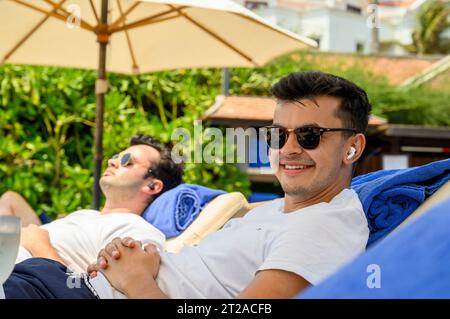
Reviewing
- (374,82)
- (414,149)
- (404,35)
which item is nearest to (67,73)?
(414,149)

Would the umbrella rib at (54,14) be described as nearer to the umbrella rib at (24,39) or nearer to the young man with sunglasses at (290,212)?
the umbrella rib at (24,39)

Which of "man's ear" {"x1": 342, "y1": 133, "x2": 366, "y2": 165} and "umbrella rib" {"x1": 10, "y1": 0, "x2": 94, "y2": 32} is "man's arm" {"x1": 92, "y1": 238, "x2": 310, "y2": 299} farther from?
"umbrella rib" {"x1": 10, "y1": 0, "x2": 94, "y2": 32}

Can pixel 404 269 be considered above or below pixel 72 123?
above

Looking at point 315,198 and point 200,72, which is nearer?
point 315,198

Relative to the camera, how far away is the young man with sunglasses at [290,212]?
194cm

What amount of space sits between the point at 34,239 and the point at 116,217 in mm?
359

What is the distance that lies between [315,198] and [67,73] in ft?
19.6

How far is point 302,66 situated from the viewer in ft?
38.6

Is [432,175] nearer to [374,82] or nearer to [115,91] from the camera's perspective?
[115,91]

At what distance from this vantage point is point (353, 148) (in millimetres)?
2121

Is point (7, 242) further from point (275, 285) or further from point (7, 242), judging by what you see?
point (275, 285)

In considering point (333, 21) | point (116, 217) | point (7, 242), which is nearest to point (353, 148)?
point (7, 242)

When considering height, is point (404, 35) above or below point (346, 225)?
above

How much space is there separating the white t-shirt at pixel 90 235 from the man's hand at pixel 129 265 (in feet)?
2.88
